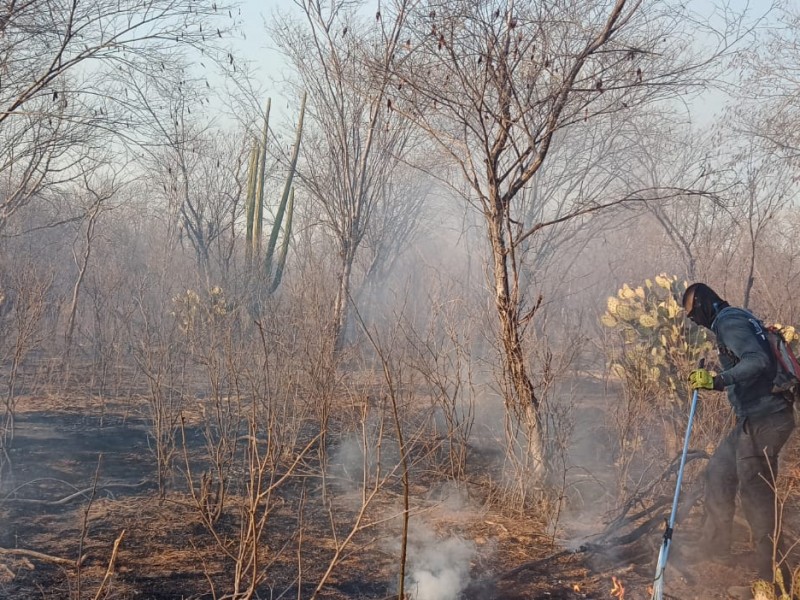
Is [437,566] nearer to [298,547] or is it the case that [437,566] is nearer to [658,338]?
[298,547]

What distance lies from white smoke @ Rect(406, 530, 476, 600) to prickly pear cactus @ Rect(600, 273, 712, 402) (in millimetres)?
2658

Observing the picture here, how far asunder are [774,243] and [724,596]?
13.7 m

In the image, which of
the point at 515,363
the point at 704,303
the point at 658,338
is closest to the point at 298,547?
the point at 515,363

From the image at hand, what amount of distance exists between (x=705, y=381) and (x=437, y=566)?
199 cm

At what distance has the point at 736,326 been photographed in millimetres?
4160

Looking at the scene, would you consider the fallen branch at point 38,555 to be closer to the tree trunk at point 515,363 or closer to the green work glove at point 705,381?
the tree trunk at point 515,363

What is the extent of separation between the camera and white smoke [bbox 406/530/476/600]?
3.91m

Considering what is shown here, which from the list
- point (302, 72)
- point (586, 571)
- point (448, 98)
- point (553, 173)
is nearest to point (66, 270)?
point (302, 72)

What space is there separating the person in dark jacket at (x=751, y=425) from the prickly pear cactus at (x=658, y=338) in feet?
7.09

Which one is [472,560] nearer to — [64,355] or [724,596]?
[724,596]

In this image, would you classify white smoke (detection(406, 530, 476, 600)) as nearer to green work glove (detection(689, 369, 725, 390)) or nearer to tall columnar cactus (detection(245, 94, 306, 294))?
green work glove (detection(689, 369, 725, 390))

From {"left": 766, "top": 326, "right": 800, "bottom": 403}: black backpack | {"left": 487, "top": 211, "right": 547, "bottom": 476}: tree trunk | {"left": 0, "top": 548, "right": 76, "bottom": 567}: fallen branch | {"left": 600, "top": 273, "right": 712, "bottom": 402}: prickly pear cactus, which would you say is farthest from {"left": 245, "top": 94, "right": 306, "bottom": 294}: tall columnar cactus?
{"left": 766, "top": 326, "right": 800, "bottom": 403}: black backpack

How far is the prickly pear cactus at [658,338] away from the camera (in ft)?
22.6

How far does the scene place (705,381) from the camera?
4.01 meters
